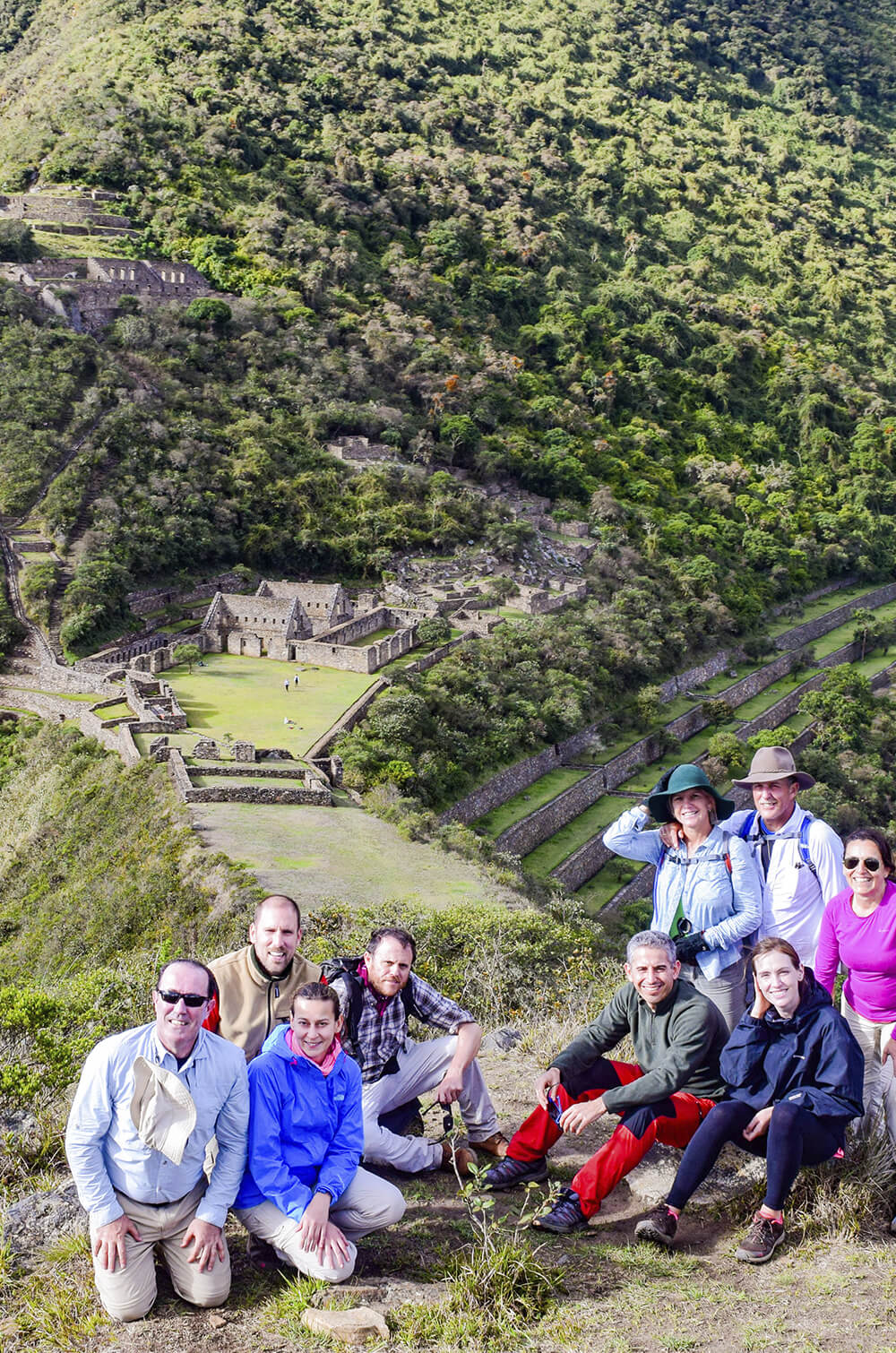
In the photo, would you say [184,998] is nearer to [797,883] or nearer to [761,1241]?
[761,1241]

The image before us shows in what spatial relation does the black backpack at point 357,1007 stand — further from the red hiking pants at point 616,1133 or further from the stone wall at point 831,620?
the stone wall at point 831,620

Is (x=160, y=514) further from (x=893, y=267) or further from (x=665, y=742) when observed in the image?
(x=893, y=267)

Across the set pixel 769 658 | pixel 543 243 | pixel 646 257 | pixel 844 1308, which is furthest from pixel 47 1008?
pixel 646 257

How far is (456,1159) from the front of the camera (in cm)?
621

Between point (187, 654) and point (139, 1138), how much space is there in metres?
26.3

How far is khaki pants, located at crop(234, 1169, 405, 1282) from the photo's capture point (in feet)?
17.2

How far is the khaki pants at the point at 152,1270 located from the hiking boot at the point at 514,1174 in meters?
1.53

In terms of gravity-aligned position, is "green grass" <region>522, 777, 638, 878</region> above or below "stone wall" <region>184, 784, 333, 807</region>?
below

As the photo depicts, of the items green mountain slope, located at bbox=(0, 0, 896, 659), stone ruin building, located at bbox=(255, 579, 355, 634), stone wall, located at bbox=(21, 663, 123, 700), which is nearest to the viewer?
stone wall, located at bbox=(21, 663, 123, 700)

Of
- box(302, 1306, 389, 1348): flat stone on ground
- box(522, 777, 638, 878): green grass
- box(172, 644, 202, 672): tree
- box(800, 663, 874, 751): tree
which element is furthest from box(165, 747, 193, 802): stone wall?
box(800, 663, 874, 751): tree

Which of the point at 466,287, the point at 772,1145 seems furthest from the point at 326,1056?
the point at 466,287

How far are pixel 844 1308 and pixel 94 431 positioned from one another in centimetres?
3928

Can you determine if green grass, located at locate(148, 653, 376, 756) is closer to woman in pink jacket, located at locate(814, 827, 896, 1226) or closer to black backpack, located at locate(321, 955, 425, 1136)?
black backpack, located at locate(321, 955, 425, 1136)

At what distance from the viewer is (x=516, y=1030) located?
341 inches
